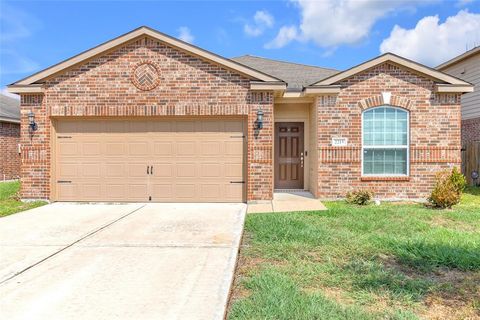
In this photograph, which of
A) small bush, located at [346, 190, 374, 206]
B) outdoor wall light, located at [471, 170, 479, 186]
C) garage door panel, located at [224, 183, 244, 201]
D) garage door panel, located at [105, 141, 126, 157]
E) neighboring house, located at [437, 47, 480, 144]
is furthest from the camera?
neighboring house, located at [437, 47, 480, 144]

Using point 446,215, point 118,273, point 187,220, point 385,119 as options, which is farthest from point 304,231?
point 385,119

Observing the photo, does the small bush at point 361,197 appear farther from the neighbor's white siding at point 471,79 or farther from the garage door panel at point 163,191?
the neighbor's white siding at point 471,79

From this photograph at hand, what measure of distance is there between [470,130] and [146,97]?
43.9ft

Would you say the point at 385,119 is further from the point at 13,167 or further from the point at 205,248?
the point at 13,167

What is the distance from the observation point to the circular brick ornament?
33.9 feet

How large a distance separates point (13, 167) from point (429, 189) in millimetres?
18269

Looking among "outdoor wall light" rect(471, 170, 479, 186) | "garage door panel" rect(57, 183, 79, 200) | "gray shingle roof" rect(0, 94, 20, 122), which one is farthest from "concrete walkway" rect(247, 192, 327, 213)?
"gray shingle roof" rect(0, 94, 20, 122)

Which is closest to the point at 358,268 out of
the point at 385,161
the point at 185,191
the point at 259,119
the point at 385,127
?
the point at 259,119

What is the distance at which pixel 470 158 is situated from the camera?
14.9m

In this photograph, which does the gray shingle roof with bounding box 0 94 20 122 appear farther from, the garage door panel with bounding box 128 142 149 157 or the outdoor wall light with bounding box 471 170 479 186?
the outdoor wall light with bounding box 471 170 479 186

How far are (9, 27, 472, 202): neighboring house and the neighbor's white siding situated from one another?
563 cm

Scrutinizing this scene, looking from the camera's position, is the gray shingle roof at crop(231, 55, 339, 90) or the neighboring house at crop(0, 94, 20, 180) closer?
the gray shingle roof at crop(231, 55, 339, 90)

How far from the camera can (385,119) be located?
10.7 meters

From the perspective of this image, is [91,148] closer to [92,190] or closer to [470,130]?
[92,190]
